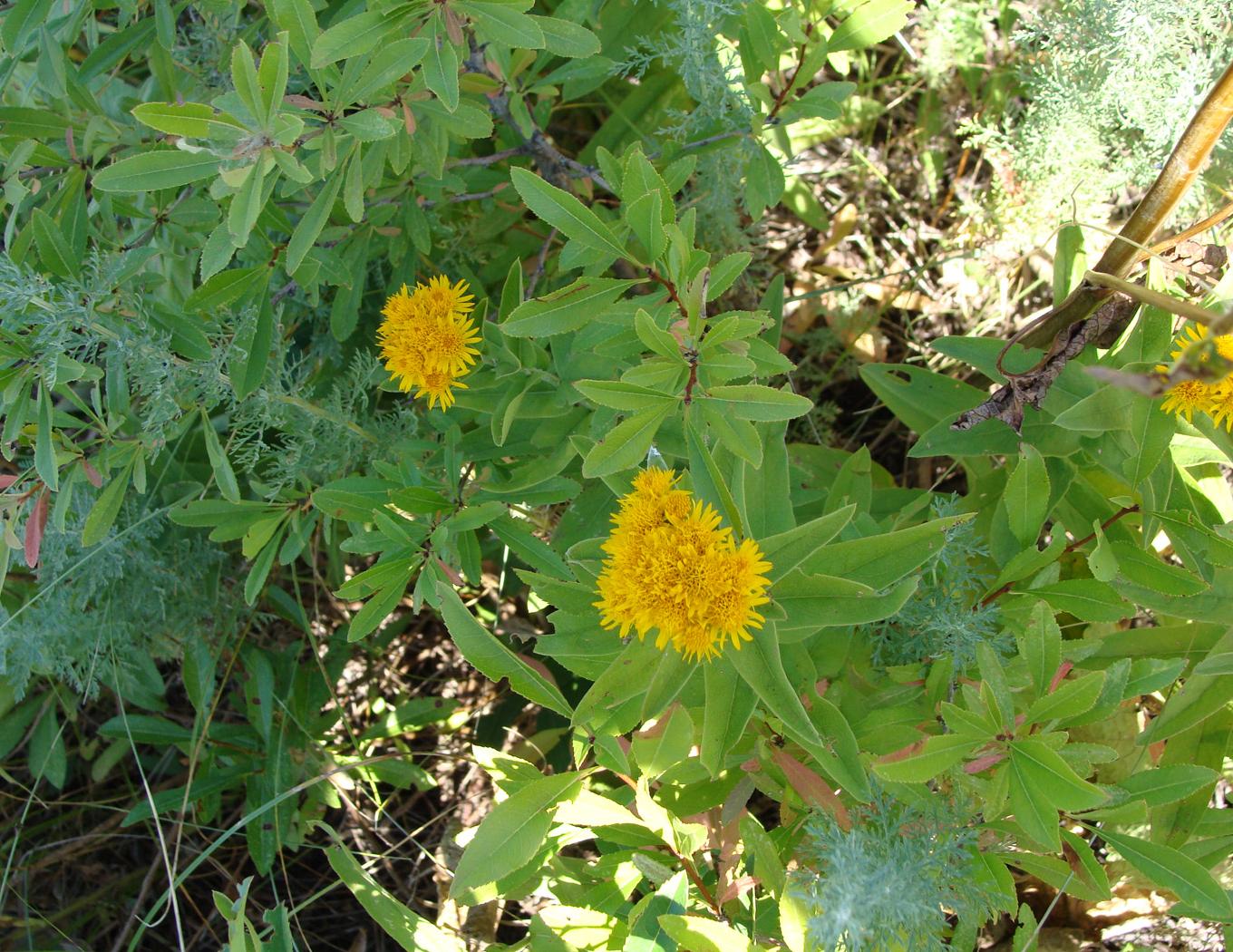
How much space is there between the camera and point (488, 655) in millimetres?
1408

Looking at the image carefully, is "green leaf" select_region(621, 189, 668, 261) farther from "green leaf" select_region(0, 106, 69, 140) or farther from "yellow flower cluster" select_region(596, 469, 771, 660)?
"green leaf" select_region(0, 106, 69, 140)

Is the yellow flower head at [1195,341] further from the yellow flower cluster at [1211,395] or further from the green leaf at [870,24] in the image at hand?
the green leaf at [870,24]

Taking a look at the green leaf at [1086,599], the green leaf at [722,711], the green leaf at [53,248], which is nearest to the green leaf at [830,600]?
the green leaf at [722,711]

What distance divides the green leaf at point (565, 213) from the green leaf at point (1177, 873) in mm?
1090

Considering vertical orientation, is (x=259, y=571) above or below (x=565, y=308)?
below

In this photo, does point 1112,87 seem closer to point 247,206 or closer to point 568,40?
point 568,40

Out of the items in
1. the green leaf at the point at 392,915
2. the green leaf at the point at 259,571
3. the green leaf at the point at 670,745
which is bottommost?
the green leaf at the point at 392,915

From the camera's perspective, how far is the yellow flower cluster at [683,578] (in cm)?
112

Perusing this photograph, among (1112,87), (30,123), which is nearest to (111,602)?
(30,123)

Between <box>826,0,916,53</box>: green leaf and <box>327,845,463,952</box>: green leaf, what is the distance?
1.69m

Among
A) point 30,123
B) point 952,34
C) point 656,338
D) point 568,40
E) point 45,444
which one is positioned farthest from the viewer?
Answer: point 952,34

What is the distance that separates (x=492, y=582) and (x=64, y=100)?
54.8 inches

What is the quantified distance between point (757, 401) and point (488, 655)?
527 mm

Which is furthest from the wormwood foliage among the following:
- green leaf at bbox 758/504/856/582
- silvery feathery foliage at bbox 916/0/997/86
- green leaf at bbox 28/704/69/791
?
silvery feathery foliage at bbox 916/0/997/86
